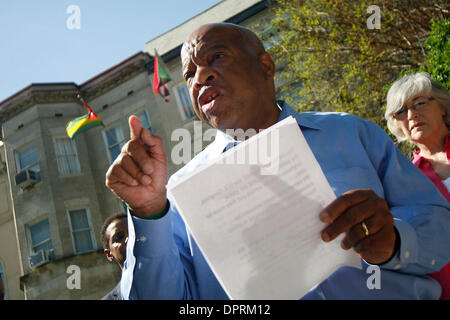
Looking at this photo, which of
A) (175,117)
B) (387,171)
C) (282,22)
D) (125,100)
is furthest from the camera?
(125,100)

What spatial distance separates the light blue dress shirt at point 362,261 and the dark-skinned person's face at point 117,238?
281 cm

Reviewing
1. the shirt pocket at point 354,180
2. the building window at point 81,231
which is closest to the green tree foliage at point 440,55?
the shirt pocket at point 354,180

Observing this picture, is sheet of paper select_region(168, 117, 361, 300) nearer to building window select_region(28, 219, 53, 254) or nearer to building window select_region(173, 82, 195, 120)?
building window select_region(173, 82, 195, 120)

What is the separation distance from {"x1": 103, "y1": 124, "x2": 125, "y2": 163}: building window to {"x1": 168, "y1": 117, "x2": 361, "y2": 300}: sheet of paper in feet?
58.5

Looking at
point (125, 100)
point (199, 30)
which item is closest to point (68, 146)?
point (125, 100)

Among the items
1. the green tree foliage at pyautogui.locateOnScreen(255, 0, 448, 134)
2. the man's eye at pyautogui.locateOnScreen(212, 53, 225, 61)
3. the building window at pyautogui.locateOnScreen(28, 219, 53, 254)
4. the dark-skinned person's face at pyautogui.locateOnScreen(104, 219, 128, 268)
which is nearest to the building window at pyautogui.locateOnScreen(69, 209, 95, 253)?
the building window at pyautogui.locateOnScreen(28, 219, 53, 254)

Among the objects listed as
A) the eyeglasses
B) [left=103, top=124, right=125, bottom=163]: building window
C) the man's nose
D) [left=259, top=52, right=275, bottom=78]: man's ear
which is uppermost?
[left=103, top=124, right=125, bottom=163]: building window

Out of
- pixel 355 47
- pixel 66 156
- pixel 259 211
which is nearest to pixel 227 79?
pixel 259 211

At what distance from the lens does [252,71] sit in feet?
6.03

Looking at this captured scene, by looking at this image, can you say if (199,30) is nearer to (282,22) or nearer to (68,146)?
(282,22)

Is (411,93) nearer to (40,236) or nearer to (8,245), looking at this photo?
(40,236)

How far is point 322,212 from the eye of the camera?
1.10 metres

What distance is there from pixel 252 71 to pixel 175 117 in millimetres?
15444

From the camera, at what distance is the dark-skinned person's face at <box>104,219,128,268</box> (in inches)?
168
